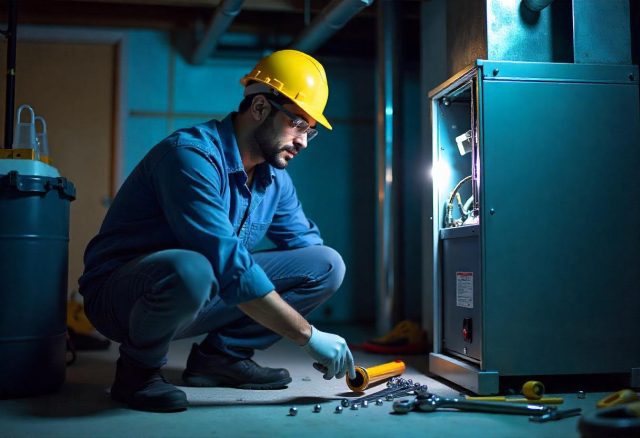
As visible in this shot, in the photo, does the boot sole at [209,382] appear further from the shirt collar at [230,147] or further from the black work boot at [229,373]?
the shirt collar at [230,147]

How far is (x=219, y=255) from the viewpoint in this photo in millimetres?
1727

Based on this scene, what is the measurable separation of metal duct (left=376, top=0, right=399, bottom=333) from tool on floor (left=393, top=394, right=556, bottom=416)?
1882mm

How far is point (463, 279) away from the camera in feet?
7.48

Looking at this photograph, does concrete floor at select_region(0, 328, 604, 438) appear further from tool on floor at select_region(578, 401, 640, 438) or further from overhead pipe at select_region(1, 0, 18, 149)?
overhead pipe at select_region(1, 0, 18, 149)

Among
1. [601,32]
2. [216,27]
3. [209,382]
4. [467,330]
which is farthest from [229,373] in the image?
[216,27]

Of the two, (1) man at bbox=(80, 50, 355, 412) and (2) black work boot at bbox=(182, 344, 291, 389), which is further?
(2) black work boot at bbox=(182, 344, 291, 389)

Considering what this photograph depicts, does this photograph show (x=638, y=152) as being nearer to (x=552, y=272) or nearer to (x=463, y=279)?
(x=552, y=272)

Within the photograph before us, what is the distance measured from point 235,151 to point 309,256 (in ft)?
1.63

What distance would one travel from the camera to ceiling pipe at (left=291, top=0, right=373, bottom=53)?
3050mm

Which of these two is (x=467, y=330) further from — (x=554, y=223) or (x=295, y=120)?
(x=295, y=120)

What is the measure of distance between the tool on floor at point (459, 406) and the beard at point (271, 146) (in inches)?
30.0

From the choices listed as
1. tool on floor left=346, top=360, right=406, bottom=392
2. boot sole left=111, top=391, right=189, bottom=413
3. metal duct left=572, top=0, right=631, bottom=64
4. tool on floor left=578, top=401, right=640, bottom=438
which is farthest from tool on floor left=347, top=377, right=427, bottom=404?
metal duct left=572, top=0, right=631, bottom=64

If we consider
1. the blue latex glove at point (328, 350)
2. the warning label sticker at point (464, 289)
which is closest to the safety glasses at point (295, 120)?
the blue latex glove at point (328, 350)

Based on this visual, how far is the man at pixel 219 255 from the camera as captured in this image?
174cm
